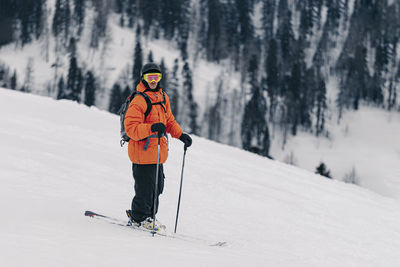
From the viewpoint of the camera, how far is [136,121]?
16.8 feet

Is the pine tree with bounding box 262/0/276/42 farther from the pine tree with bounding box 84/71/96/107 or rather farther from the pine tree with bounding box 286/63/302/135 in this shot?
the pine tree with bounding box 84/71/96/107

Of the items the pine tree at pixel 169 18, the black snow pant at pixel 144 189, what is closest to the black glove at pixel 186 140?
the black snow pant at pixel 144 189

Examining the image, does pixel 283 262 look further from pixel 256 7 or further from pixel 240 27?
pixel 256 7

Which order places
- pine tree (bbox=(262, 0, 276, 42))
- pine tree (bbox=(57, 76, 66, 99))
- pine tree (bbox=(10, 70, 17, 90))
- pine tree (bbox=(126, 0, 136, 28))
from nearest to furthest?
pine tree (bbox=(10, 70, 17, 90)), pine tree (bbox=(57, 76, 66, 99)), pine tree (bbox=(126, 0, 136, 28)), pine tree (bbox=(262, 0, 276, 42))

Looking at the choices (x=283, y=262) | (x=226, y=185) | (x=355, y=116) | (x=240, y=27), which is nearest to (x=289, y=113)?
(x=355, y=116)

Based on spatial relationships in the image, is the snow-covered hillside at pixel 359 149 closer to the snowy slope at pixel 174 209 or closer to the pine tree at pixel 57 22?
the pine tree at pixel 57 22

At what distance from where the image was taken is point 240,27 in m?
100

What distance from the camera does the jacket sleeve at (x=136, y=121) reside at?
5059 mm

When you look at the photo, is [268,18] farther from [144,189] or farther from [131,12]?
[144,189]

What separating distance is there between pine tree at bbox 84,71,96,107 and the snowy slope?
58569mm

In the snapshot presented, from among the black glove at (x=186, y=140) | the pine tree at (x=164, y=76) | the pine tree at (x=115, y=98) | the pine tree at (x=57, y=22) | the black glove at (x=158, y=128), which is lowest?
the pine tree at (x=115, y=98)

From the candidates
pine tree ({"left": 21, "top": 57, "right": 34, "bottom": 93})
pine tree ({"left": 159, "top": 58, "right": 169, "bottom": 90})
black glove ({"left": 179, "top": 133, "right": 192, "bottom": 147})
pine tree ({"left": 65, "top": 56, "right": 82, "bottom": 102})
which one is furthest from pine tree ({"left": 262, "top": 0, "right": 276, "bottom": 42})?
black glove ({"left": 179, "top": 133, "right": 192, "bottom": 147})

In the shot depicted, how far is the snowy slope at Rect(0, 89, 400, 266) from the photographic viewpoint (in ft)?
14.7

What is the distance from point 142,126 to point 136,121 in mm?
124
